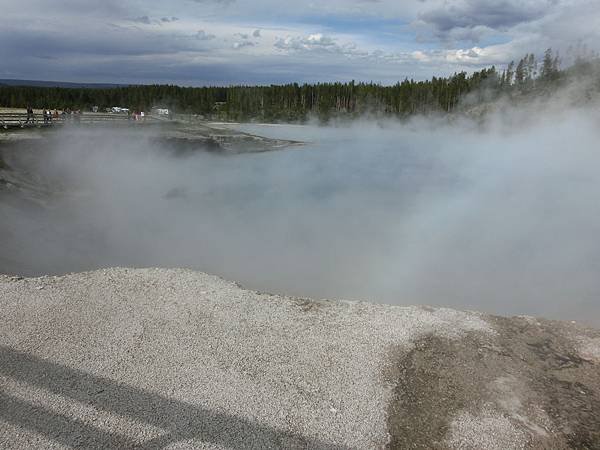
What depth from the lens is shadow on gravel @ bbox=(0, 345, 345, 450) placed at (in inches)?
164

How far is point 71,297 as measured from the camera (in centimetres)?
678

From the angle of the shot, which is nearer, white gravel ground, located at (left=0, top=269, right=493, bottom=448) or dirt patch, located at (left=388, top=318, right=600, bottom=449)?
white gravel ground, located at (left=0, top=269, right=493, bottom=448)

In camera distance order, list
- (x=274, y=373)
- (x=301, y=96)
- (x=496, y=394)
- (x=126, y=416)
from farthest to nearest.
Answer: (x=301, y=96), (x=274, y=373), (x=496, y=394), (x=126, y=416)

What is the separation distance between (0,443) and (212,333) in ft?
7.96

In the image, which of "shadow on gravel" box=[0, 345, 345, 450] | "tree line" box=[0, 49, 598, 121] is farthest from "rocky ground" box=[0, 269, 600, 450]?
"tree line" box=[0, 49, 598, 121]

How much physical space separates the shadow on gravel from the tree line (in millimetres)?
46144

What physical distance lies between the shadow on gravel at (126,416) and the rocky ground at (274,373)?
14 mm

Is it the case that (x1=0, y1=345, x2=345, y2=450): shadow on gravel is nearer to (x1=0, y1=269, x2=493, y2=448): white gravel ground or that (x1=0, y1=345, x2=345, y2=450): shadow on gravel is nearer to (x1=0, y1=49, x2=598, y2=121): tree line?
(x1=0, y1=269, x2=493, y2=448): white gravel ground

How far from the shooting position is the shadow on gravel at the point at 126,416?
4.17 metres

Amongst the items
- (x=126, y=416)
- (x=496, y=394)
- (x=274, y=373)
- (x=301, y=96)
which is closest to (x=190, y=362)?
(x=274, y=373)

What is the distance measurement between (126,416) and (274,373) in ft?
4.94

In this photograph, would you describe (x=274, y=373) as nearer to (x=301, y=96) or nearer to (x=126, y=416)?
(x=126, y=416)

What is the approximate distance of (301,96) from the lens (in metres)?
70.8

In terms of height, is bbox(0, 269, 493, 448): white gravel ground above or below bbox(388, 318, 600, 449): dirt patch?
above
